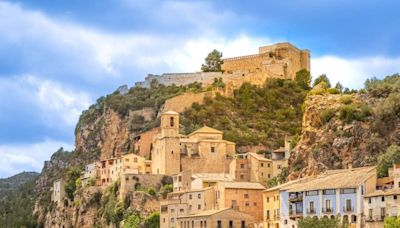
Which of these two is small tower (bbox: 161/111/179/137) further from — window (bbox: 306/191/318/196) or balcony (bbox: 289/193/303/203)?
window (bbox: 306/191/318/196)

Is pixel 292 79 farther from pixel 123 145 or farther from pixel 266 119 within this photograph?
pixel 123 145

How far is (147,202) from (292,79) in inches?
1399

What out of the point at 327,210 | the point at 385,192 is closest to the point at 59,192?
the point at 327,210

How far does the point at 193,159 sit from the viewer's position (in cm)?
9600

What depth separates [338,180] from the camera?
67000 mm

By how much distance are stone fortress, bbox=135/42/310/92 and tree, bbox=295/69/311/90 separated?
1596 mm

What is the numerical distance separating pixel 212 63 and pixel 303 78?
1495cm

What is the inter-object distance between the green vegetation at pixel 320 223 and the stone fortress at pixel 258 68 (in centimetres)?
5404

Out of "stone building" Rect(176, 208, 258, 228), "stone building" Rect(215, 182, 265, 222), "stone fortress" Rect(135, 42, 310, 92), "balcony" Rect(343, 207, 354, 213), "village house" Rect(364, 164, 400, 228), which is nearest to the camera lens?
"village house" Rect(364, 164, 400, 228)

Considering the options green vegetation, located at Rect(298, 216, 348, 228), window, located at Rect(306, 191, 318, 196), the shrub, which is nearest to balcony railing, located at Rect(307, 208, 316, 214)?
window, located at Rect(306, 191, 318, 196)

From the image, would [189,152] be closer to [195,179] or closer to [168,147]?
[168,147]

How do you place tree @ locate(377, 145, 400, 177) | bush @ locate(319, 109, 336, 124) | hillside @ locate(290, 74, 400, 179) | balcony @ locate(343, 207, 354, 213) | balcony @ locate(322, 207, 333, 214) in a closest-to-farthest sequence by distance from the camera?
1. balcony @ locate(343, 207, 354, 213)
2. balcony @ locate(322, 207, 333, 214)
3. tree @ locate(377, 145, 400, 177)
4. hillside @ locate(290, 74, 400, 179)
5. bush @ locate(319, 109, 336, 124)

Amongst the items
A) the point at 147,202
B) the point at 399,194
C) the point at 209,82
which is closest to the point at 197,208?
the point at 147,202

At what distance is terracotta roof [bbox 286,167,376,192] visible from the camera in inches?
2581
